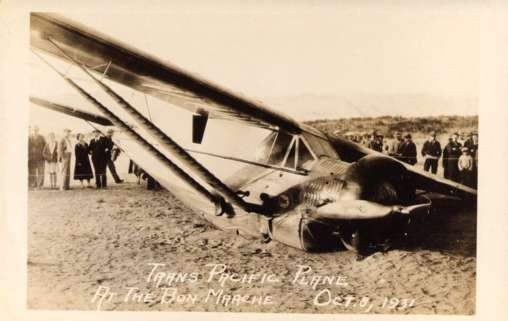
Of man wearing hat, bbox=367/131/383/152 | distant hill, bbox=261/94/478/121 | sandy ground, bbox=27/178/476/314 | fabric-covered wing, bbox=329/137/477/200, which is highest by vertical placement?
distant hill, bbox=261/94/478/121

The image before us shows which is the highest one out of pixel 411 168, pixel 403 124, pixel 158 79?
pixel 158 79

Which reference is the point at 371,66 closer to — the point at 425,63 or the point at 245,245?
the point at 425,63

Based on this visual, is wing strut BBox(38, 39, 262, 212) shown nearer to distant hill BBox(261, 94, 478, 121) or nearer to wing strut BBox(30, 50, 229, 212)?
wing strut BBox(30, 50, 229, 212)

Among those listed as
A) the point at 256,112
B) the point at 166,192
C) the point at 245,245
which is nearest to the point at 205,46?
the point at 256,112

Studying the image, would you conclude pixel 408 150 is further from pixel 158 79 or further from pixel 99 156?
pixel 99 156

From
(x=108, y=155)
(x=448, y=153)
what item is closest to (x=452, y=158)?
(x=448, y=153)

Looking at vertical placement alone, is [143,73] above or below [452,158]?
above

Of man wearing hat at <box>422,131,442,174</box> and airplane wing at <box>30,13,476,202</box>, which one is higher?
airplane wing at <box>30,13,476,202</box>

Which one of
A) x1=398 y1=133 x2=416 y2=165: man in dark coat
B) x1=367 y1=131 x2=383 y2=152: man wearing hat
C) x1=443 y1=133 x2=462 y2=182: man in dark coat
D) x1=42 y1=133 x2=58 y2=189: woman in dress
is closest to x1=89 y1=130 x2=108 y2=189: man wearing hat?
x1=42 y1=133 x2=58 y2=189: woman in dress
